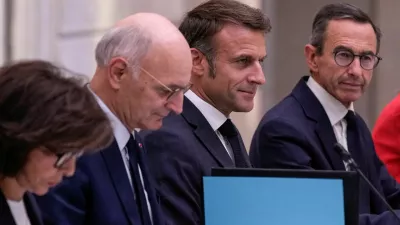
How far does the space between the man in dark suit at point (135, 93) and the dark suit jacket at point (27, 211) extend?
24 centimetres

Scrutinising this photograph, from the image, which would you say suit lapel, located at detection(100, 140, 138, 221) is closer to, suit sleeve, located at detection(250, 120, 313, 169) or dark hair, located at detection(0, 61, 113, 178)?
dark hair, located at detection(0, 61, 113, 178)

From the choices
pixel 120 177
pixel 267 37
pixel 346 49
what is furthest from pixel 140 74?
pixel 267 37

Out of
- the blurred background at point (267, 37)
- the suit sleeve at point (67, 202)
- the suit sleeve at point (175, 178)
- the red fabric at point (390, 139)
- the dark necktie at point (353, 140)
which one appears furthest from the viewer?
the blurred background at point (267, 37)

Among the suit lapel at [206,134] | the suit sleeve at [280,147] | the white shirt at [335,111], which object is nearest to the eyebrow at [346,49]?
the white shirt at [335,111]

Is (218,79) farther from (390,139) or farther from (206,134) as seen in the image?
(390,139)

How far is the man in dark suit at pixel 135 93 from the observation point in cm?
227

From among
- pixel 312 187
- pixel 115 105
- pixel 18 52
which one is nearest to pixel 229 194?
pixel 312 187

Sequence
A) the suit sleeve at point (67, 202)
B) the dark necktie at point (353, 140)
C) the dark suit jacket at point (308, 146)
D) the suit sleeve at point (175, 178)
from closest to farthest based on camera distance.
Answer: the suit sleeve at point (67, 202) < the suit sleeve at point (175, 178) < the dark suit jacket at point (308, 146) < the dark necktie at point (353, 140)

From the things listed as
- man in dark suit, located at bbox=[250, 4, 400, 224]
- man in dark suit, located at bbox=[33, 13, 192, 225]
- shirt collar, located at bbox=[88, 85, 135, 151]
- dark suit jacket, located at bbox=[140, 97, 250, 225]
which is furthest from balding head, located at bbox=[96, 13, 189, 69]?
man in dark suit, located at bbox=[250, 4, 400, 224]

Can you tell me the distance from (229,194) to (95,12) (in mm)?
3619

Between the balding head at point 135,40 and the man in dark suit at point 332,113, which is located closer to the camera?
the balding head at point 135,40

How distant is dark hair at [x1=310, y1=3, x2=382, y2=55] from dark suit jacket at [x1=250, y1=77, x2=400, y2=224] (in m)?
0.17

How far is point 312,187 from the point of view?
2318mm

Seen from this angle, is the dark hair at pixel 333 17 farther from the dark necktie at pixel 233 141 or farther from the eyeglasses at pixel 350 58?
the dark necktie at pixel 233 141
